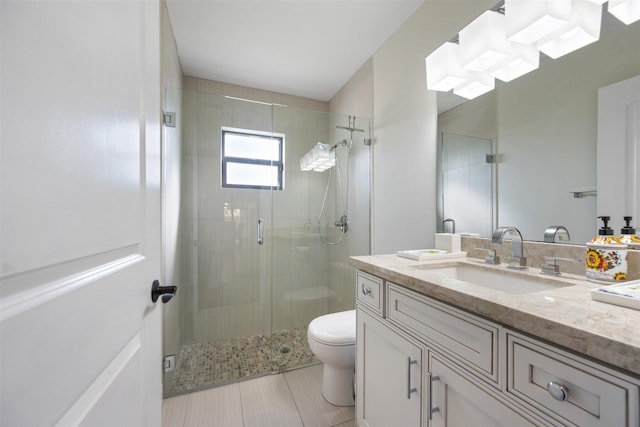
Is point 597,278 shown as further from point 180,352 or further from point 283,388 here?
point 180,352

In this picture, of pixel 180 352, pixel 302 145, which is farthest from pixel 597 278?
pixel 180 352

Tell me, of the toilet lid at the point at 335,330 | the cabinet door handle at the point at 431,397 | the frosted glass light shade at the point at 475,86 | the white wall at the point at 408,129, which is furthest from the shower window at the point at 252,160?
the cabinet door handle at the point at 431,397

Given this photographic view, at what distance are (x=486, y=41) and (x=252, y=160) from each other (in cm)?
176

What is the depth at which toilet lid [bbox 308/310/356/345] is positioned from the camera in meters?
Result: 1.50

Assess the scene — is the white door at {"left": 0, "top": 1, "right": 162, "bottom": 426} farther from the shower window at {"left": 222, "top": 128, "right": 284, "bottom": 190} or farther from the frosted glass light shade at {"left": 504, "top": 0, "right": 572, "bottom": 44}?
the shower window at {"left": 222, "top": 128, "right": 284, "bottom": 190}

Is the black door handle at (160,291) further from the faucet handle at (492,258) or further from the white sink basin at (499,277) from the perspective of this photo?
the faucet handle at (492,258)

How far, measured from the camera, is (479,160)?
54.1 inches

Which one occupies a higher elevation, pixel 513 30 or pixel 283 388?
pixel 513 30

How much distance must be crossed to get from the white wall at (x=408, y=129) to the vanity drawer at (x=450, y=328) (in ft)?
2.70

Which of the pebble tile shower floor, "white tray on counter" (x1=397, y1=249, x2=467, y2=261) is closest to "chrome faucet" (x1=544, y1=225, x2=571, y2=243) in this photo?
"white tray on counter" (x1=397, y1=249, x2=467, y2=261)

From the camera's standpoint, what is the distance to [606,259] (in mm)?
812

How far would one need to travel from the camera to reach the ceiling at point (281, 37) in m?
1.74

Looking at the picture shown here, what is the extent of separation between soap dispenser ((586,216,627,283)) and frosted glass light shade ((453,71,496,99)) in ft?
2.72

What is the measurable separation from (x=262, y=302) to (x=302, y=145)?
4.89 feet
